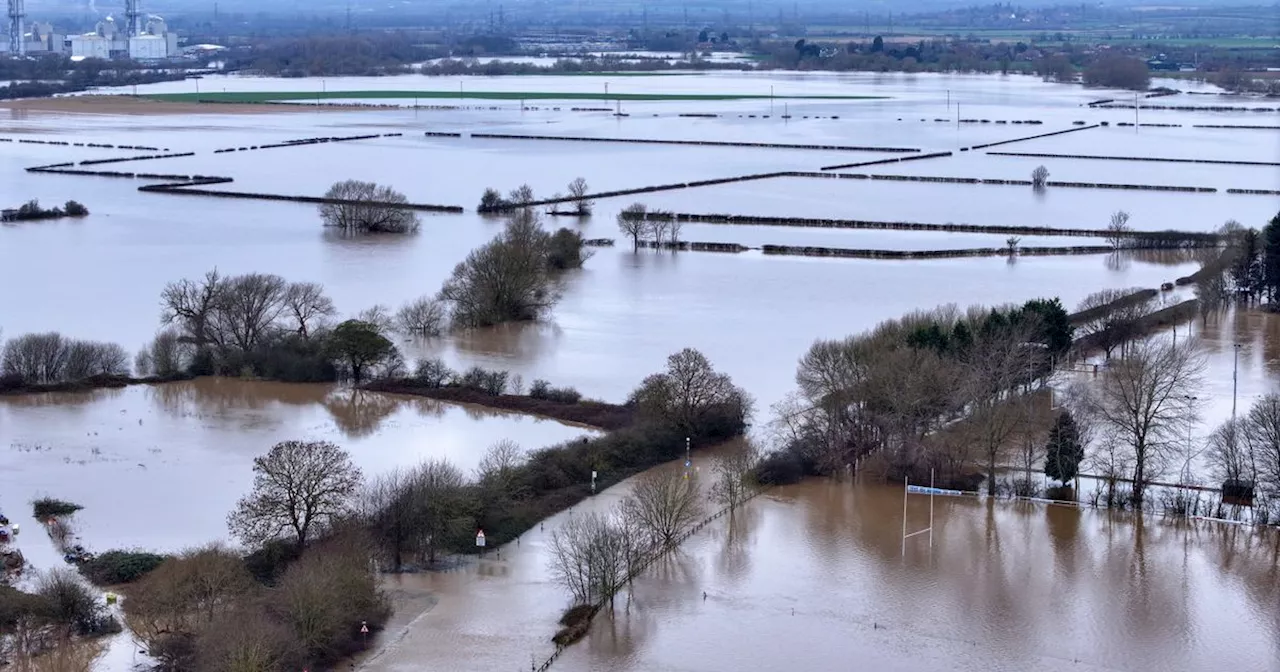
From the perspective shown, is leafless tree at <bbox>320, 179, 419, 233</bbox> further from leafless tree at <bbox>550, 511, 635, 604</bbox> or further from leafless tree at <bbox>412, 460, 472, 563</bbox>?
leafless tree at <bbox>550, 511, 635, 604</bbox>

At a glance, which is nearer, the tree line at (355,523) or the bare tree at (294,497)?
the tree line at (355,523)

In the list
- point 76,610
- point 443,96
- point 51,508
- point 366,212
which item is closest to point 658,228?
point 366,212

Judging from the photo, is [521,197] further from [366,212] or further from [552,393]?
[552,393]

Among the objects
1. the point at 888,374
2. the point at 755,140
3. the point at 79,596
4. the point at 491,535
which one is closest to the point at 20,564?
the point at 79,596

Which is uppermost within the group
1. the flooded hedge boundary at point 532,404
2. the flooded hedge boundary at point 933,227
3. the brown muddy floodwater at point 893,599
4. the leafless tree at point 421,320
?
the flooded hedge boundary at point 933,227

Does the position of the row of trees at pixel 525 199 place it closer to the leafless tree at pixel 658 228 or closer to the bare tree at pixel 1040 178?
the leafless tree at pixel 658 228

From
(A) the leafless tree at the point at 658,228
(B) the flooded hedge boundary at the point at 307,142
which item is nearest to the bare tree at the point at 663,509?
(A) the leafless tree at the point at 658,228
